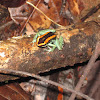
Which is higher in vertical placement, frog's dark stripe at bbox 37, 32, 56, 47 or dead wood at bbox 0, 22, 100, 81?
frog's dark stripe at bbox 37, 32, 56, 47

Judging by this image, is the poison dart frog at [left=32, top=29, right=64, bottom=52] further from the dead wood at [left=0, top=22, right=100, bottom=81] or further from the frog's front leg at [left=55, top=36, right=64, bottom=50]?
the dead wood at [left=0, top=22, right=100, bottom=81]

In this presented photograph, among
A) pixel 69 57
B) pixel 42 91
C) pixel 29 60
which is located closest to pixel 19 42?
pixel 29 60

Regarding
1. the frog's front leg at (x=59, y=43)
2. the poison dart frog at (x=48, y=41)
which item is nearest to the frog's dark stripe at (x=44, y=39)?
the poison dart frog at (x=48, y=41)

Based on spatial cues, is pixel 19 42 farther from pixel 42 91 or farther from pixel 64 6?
pixel 64 6

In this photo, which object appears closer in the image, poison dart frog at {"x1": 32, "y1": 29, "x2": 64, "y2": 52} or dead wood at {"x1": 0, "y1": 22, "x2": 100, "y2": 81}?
dead wood at {"x1": 0, "y1": 22, "x2": 100, "y2": 81}

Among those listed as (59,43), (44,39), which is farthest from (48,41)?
(59,43)

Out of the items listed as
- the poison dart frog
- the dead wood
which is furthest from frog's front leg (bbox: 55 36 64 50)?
the dead wood

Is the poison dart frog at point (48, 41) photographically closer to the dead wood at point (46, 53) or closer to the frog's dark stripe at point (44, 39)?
the frog's dark stripe at point (44, 39)

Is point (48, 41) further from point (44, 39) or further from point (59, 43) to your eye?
point (59, 43)
